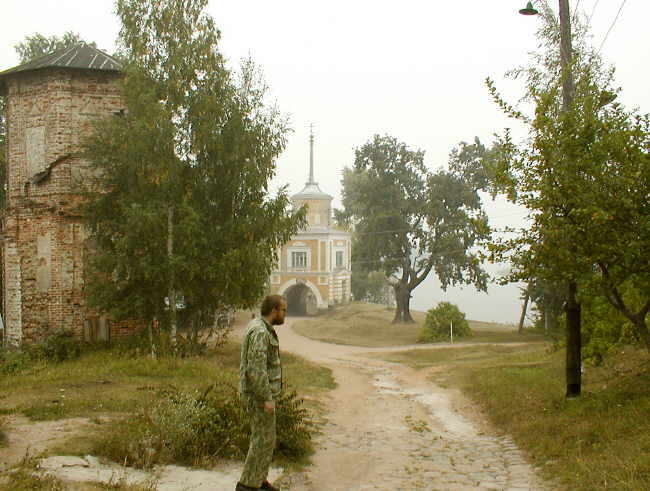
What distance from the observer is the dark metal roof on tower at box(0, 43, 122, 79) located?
19047 millimetres

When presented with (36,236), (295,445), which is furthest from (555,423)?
(36,236)

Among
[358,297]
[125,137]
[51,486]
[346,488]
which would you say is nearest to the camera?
[51,486]

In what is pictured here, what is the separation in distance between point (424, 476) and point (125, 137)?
11.9 metres

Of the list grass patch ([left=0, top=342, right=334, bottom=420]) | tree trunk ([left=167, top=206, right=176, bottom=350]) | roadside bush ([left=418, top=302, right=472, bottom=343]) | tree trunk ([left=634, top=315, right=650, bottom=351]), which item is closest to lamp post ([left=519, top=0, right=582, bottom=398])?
tree trunk ([left=634, top=315, right=650, bottom=351])

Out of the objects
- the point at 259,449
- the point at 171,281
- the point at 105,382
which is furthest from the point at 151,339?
the point at 259,449

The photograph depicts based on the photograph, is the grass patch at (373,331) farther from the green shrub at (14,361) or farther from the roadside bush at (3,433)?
the roadside bush at (3,433)

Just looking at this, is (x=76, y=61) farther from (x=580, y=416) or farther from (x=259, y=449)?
(x=580, y=416)

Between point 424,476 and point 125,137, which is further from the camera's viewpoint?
point 125,137

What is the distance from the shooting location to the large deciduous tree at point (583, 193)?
839 centimetres

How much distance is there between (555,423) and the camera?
9477mm

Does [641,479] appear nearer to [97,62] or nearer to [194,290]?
[194,290]

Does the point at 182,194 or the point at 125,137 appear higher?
the point at 125,137

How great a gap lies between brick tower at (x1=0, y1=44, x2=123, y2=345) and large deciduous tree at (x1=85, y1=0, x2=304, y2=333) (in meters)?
2.09

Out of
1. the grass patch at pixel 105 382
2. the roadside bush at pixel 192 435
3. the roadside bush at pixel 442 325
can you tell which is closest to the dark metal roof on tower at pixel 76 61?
the grass patch at pixel 105 382
